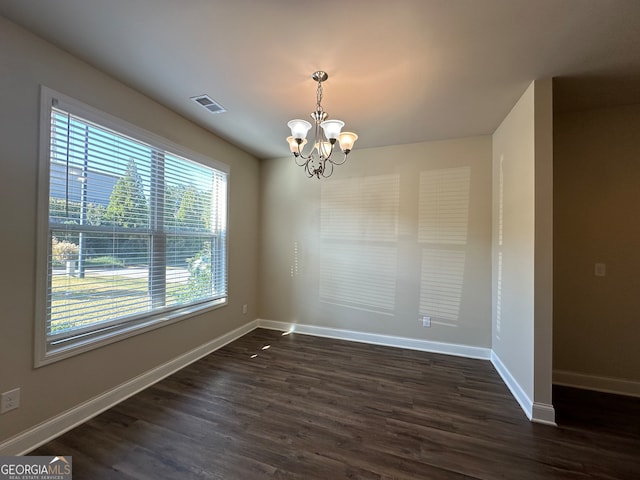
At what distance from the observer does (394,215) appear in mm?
3559

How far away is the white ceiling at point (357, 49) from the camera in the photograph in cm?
150

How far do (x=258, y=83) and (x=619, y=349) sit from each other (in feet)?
13.3

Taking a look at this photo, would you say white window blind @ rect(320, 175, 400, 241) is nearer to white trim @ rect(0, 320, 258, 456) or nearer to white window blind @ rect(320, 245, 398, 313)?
white window blind @ rect(320, 245, 398, 313)

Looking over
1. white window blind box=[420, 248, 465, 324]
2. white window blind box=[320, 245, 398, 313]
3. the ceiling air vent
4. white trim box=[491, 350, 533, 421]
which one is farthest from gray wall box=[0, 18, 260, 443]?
white trim box=[491, 350, 533, 421]

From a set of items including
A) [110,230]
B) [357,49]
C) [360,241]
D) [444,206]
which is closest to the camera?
[357,49]

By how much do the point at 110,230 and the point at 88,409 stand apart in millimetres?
1382

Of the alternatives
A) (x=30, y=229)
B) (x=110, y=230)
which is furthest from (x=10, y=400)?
(x=110, y=230)

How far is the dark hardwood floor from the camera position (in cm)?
161

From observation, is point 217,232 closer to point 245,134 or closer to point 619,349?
point 245,134

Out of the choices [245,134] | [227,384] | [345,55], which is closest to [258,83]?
[345,55]

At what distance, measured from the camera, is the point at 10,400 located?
1.63 m

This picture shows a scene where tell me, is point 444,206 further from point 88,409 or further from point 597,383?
point 88,409

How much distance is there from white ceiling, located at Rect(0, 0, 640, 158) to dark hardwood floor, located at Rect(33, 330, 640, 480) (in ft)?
8.75

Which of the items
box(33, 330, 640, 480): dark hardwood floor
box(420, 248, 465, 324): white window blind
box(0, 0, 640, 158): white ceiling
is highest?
box(0, 0, 640, 158): white ceiling
